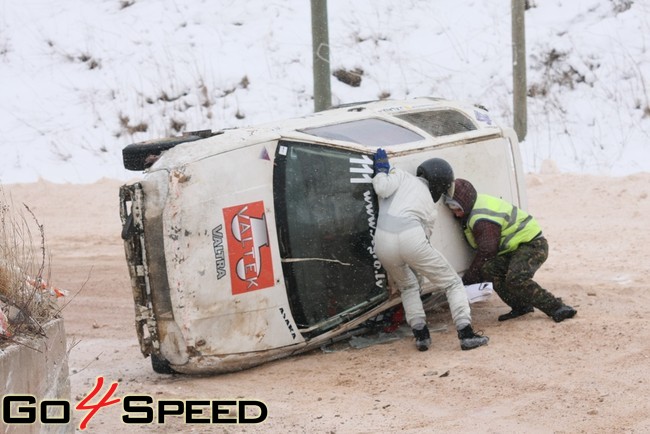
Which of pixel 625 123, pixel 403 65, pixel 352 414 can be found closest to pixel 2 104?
pixel 403 65

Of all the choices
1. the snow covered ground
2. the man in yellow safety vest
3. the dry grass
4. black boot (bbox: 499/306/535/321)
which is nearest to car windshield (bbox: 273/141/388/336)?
the man in yellow safety vest

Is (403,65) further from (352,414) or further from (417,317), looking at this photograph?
(352,414)

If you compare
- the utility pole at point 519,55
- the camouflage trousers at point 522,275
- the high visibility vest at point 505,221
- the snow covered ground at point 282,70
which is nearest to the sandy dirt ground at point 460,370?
the camouflage trousers at point 522,275

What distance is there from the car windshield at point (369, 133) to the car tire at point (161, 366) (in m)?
2.08

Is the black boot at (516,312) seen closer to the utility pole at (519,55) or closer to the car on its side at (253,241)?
the car on its side at (253,241)

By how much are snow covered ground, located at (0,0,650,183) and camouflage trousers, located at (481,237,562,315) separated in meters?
5.57

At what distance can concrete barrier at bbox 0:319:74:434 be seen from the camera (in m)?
4.93

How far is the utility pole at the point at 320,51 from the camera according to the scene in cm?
1166

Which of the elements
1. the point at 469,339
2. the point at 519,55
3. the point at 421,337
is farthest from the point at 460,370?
the point at 519,55

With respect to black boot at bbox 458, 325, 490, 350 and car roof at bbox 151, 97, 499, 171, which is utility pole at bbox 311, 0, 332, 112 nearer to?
car roof at bbox 151, 97, 499, 171

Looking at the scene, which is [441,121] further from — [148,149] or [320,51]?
Result: [320,51]

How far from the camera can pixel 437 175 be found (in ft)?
25.6

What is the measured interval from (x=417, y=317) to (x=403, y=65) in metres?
9.52

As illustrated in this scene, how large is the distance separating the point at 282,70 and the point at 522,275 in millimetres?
9606
